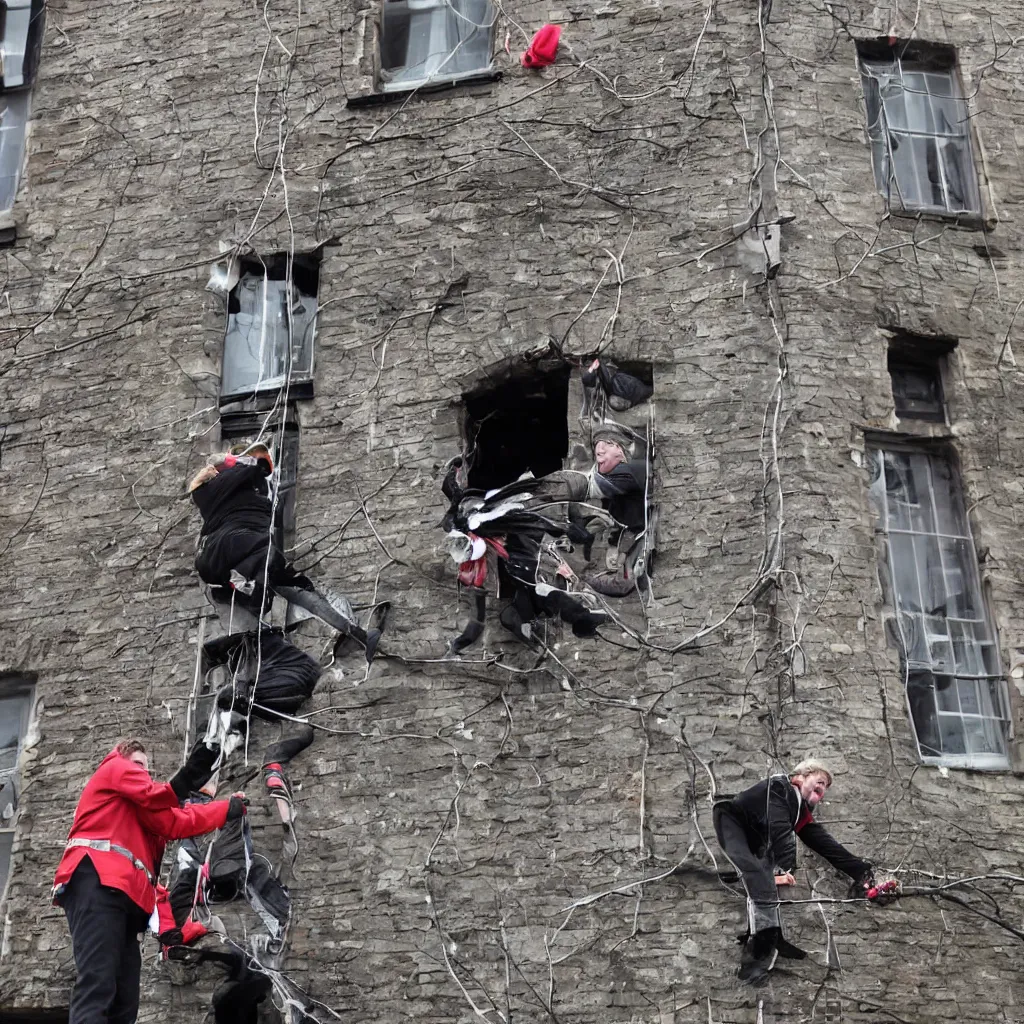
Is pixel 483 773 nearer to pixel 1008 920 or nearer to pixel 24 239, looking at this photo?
pixel 1008 920

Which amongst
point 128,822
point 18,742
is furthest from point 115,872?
point 18,742

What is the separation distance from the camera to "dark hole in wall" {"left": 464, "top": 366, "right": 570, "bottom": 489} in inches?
500

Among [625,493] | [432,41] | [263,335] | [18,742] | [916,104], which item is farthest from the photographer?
[432,41]

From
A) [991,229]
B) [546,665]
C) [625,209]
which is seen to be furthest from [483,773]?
[991,229]

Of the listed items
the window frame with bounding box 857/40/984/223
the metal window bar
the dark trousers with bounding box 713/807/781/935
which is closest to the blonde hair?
the dark trousers with bounding box 713/807/781/935

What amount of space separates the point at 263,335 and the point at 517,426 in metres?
1.81

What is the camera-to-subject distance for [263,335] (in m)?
13.4

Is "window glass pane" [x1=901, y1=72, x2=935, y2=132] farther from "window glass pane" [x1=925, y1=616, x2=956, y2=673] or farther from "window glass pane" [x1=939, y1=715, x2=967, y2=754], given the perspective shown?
"window glass pane" [x1=939, y1=715, x2=967, y2=754]

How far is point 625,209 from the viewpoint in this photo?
12.9 metres

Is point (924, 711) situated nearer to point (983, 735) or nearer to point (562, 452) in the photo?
point (983, 735)

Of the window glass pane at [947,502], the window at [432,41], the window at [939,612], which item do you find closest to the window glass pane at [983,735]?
the window at [939,612]

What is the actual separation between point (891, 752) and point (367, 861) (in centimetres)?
302

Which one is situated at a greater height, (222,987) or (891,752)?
(891,752)

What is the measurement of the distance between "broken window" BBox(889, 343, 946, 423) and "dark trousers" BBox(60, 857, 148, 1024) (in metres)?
5.69
